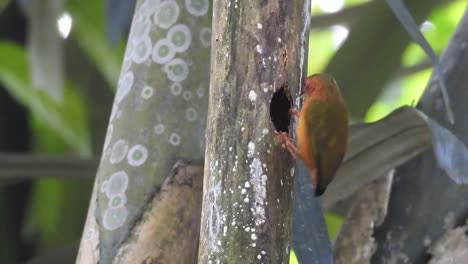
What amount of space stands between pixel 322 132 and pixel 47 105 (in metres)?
0.72

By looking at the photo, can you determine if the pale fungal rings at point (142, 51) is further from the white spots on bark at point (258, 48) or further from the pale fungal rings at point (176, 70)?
the white spots on bark at point (258, 48)

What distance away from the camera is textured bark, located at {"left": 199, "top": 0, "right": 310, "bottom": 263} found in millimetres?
435

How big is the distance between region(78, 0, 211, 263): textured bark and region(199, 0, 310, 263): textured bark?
0.20 meters

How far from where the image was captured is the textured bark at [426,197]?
2.35 feet

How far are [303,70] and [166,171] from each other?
204mm

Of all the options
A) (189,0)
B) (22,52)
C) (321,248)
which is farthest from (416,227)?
(22,52)

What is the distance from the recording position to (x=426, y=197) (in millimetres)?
735

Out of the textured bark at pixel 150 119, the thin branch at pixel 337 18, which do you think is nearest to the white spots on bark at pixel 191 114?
the textured bark at pixel 150 119

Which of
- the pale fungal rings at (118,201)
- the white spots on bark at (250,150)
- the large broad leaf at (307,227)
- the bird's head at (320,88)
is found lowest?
the large broad leaf at (307,227)

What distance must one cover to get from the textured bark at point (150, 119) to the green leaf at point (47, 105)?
41 centimetres

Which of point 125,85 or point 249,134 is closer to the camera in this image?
point 249,134

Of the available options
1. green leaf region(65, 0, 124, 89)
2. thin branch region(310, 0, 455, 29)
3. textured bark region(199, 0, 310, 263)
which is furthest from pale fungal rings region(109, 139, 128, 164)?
thin branch region(310, 0, 455, 29)

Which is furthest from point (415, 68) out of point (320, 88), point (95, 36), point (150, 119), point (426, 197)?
point (320, 88)

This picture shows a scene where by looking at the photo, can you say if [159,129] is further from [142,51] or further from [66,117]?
[66,117]
